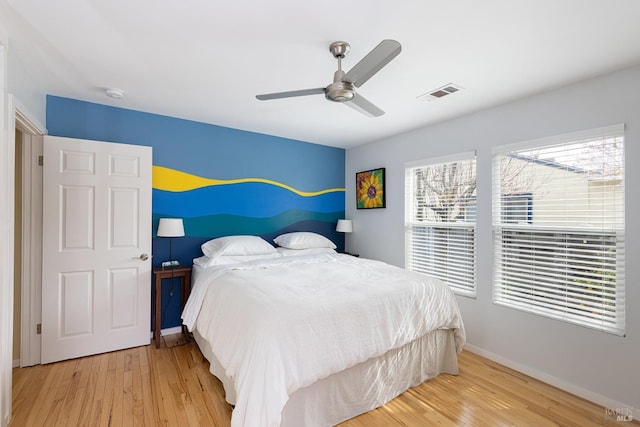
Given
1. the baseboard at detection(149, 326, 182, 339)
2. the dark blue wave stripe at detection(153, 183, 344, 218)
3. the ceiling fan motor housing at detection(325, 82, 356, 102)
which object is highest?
the ceiling fan motor housing at detection(325, 82, 356, 102)

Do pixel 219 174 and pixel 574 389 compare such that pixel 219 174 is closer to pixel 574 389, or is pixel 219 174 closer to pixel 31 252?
pixel 31 252

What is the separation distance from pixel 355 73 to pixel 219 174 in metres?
2.50

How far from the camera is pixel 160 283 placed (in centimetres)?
302

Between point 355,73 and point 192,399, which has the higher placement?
point 355,73

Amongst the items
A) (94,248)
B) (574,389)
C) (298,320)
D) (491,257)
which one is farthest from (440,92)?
(94,248)

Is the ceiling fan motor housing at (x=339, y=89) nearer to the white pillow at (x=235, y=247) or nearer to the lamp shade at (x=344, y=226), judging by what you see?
the white pillow at (x=235, y=247)

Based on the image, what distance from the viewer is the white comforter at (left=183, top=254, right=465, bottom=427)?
153 cm

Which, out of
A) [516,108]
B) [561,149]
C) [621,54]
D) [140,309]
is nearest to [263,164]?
[140,309]

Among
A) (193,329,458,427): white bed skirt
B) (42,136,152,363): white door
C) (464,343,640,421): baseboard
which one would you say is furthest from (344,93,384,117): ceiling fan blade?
(464,343,640,421): baseboard

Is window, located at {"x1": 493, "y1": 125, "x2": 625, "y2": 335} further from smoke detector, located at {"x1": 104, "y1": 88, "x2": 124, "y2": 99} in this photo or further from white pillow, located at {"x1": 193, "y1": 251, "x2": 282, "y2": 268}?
smoke detector, located at {"x1": 104, "y1": 88, "x2": 124, "y2": 99}

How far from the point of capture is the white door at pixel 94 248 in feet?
8.67

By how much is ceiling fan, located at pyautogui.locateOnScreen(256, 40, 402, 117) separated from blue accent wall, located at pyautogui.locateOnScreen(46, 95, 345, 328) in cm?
193

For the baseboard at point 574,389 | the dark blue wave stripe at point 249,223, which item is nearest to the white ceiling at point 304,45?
the dark blue wave stripe at point 249,223

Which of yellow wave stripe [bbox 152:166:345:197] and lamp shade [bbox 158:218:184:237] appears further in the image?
yellow wave stripe [bbox 152:166:345:197]
